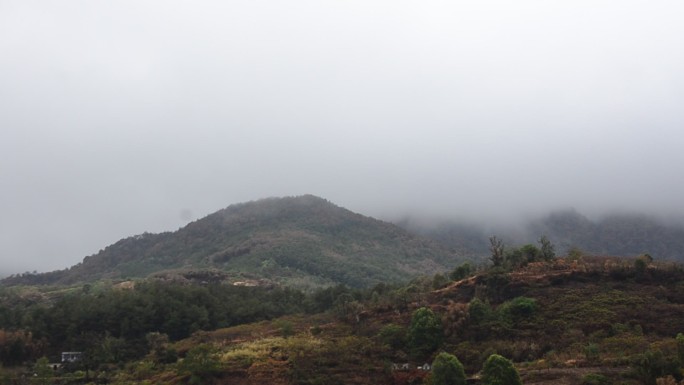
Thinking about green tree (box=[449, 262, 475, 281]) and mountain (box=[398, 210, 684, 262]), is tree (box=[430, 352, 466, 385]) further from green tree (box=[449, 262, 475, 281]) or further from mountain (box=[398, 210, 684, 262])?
mountain (box=[398, 210, 684, 262])

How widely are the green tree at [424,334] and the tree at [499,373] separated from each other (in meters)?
10.6

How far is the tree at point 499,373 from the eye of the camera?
25.2m

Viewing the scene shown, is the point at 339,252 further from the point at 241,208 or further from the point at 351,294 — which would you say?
the point at 351,294

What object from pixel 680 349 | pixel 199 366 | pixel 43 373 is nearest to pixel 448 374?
pixel 680 349

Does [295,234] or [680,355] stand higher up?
[295,234]

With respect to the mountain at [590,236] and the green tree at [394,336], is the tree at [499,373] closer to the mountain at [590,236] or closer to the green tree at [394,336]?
the green tree at [394,336]

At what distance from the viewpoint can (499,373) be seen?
2541cm

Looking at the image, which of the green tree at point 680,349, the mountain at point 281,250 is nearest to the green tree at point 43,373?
the green tree at point 680,349

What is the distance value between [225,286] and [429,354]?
→ 41.4 m

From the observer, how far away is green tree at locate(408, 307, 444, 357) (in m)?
36.5

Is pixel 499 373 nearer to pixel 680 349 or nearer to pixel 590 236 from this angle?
pixel 680 349

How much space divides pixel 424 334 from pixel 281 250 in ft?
257

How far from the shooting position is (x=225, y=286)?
238 feet

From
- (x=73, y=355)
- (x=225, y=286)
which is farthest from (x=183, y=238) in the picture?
(x=73, y=355)
